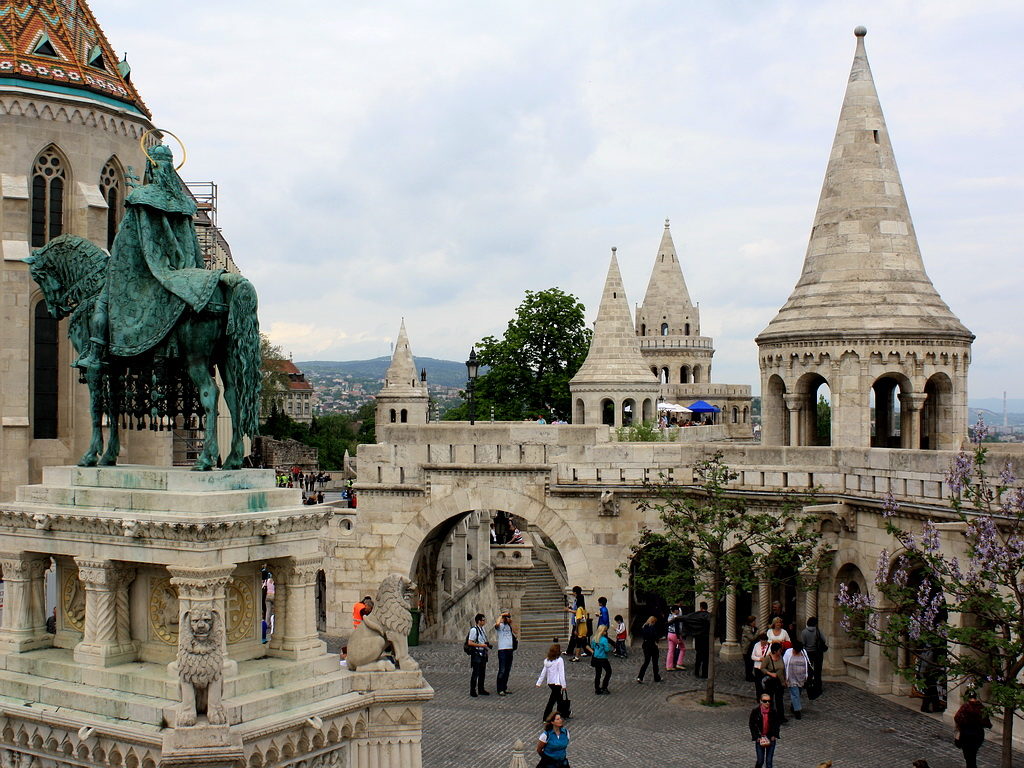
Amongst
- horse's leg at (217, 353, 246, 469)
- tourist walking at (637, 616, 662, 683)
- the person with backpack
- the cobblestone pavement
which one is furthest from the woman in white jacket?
horse's leg at (217, 353, 246, 469)

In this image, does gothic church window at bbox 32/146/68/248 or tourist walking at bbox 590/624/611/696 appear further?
gothic church window at bbox 32/146/68/248

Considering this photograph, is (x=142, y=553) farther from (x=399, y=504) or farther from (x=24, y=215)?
(x=24, y=215)

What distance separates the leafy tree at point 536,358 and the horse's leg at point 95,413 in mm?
35595

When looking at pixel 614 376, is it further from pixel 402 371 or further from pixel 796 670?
pixel 402 371

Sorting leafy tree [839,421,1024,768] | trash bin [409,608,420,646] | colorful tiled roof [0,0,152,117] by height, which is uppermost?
colorful tiled roof [0,0,152,117]

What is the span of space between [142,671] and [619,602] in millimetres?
13753

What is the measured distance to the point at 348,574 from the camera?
22.9m

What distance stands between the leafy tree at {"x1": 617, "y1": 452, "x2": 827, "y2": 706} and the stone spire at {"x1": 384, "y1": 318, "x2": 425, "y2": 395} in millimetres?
41351

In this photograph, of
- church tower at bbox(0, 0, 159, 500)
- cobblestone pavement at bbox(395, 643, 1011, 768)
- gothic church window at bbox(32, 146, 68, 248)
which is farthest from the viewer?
gothic church window at bbox(32, 146, 68, 248)

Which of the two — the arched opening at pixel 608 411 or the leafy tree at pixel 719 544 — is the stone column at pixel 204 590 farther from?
the arched opening at pixel 608 411

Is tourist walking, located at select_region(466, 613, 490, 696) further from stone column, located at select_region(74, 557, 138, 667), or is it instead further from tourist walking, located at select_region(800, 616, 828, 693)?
stone column, located at select_region(74, 557, 138, 667)

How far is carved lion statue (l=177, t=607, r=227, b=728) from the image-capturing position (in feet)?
28.3

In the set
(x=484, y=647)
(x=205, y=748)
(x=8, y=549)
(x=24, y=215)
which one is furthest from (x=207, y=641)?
(x=24, y=215)

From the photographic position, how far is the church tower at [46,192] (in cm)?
2842
